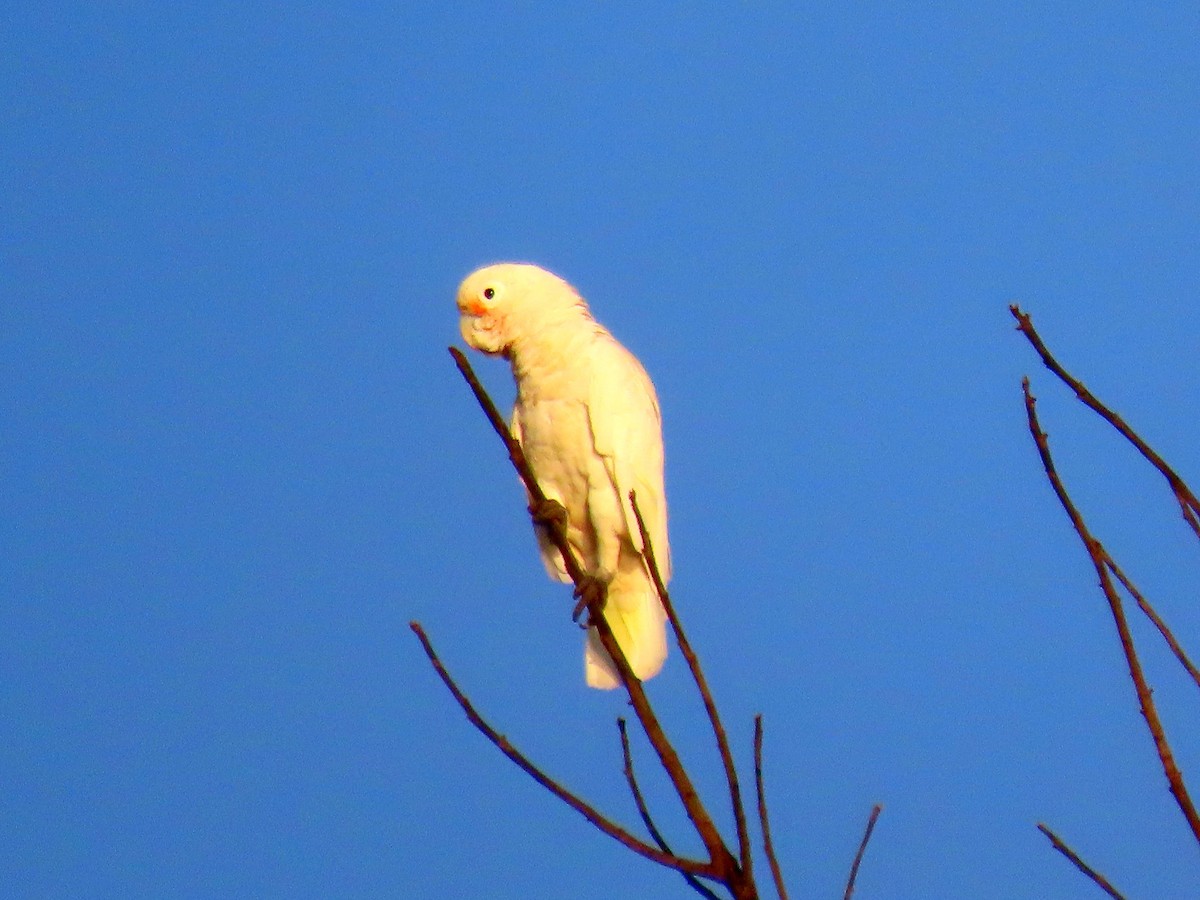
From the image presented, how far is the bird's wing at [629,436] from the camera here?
169 inches

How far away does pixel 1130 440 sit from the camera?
1704mm

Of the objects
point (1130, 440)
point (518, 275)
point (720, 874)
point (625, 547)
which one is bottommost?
point (720, 874)

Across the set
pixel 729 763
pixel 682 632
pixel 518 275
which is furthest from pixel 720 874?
pixel 518 275

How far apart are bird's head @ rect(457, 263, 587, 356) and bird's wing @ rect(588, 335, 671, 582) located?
0.22 m

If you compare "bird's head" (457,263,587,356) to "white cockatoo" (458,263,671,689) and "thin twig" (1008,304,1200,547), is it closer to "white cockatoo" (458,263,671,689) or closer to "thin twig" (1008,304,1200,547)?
"white cockatoo" (458,263,671,689)

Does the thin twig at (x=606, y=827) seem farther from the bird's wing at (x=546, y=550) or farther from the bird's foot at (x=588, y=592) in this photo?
the bird's wing at (x=546, y=550)

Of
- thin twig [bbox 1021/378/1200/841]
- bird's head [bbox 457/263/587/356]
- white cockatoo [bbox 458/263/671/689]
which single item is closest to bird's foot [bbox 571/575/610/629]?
white cockatoo [bbox 458/263/671/689]

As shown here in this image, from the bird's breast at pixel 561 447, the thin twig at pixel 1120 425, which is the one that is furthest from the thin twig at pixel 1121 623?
the bird's breast at pixel 561 447

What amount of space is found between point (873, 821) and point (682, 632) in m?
0.50

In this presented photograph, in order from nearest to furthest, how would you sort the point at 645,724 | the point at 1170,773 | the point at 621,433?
the point at 1170,773
the point at 645,724
the point at 621,433

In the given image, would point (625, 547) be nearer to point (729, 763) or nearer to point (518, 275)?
point (518, 275)

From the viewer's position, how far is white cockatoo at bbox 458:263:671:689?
4.33 meters

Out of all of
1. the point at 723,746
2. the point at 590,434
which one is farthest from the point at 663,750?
the point at 590,434

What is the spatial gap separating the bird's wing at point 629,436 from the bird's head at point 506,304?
22cm
